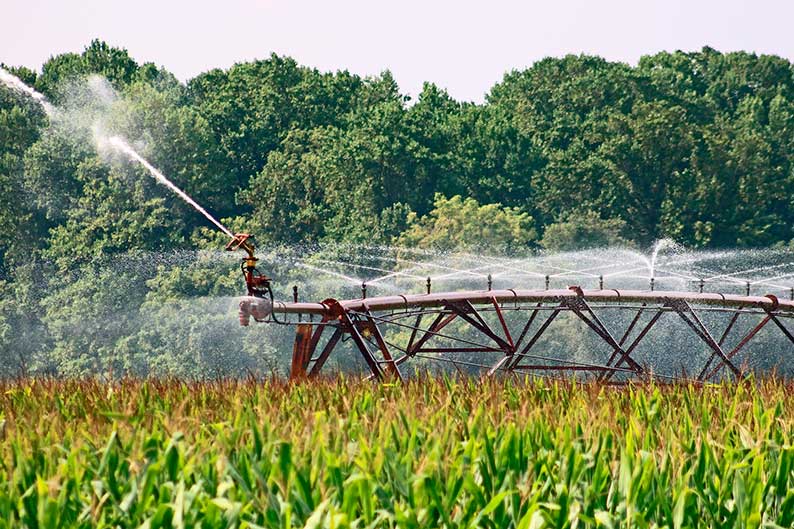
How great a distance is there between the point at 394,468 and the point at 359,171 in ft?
211

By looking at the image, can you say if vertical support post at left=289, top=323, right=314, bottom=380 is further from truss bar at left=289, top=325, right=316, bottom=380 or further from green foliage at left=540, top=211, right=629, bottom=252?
green foliage at left=540, top=211, right=629, bottom=252

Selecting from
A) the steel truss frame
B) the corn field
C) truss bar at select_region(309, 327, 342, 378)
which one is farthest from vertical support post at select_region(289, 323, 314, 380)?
the corn field

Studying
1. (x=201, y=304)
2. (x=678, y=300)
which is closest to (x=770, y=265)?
(x=201, y=304)

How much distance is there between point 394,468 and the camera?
35.8 feet

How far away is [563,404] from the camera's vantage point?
15227 millimetres

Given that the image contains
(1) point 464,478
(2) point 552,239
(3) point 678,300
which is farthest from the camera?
(2) point 552,239

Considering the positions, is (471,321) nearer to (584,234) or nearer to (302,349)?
(302,349)

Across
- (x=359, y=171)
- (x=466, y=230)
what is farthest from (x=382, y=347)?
(x=359, y=171)

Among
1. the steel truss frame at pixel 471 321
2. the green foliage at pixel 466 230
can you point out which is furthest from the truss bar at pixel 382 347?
the green foliage at pixel 466 230

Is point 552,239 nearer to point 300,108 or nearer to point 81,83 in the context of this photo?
point 300,108

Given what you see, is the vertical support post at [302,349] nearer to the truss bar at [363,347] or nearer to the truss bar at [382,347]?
the truss bar at [363,347]

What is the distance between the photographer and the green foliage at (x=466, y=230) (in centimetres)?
6794

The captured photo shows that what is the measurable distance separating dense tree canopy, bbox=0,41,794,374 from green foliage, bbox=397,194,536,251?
104 millimetres

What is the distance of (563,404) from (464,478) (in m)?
4.55
